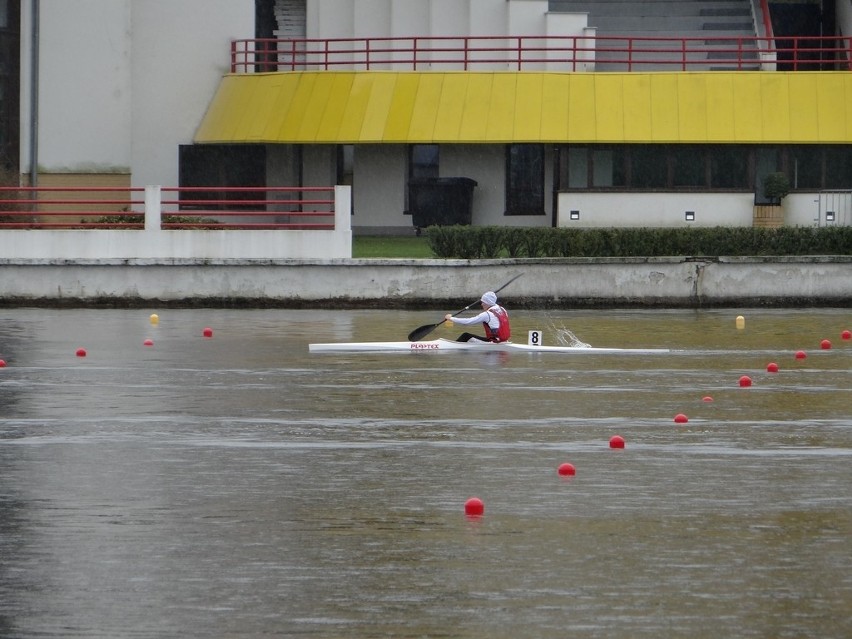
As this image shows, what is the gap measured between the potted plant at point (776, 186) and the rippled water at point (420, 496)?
1657cm

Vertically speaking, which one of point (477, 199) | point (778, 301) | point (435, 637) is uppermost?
point (477, 199)

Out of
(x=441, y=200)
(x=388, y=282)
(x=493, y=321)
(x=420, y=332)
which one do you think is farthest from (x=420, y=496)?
(x=441, y=200)

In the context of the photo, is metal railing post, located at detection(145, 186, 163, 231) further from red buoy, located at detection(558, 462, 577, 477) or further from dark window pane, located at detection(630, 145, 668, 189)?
red buoy, located at detection(558, 462, 577, 477)

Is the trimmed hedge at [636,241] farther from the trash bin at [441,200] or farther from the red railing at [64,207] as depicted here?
the trash bin at [441,200]

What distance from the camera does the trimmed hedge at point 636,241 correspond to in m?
34.9

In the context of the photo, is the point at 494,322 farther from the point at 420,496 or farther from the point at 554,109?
the point at 554,109

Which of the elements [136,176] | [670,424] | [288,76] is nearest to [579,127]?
[288,76]

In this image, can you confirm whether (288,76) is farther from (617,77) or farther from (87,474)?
(87,474)

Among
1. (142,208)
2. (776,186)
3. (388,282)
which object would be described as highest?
(776,186)

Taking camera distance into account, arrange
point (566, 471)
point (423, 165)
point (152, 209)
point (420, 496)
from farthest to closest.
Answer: point (423, 165) → point (152, 209) → point (566, 471) → point (420, 496)

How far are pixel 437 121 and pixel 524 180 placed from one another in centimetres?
354

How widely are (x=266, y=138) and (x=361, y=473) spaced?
27933 millimetres

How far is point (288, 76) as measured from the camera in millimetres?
42938

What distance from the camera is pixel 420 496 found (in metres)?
13.6
